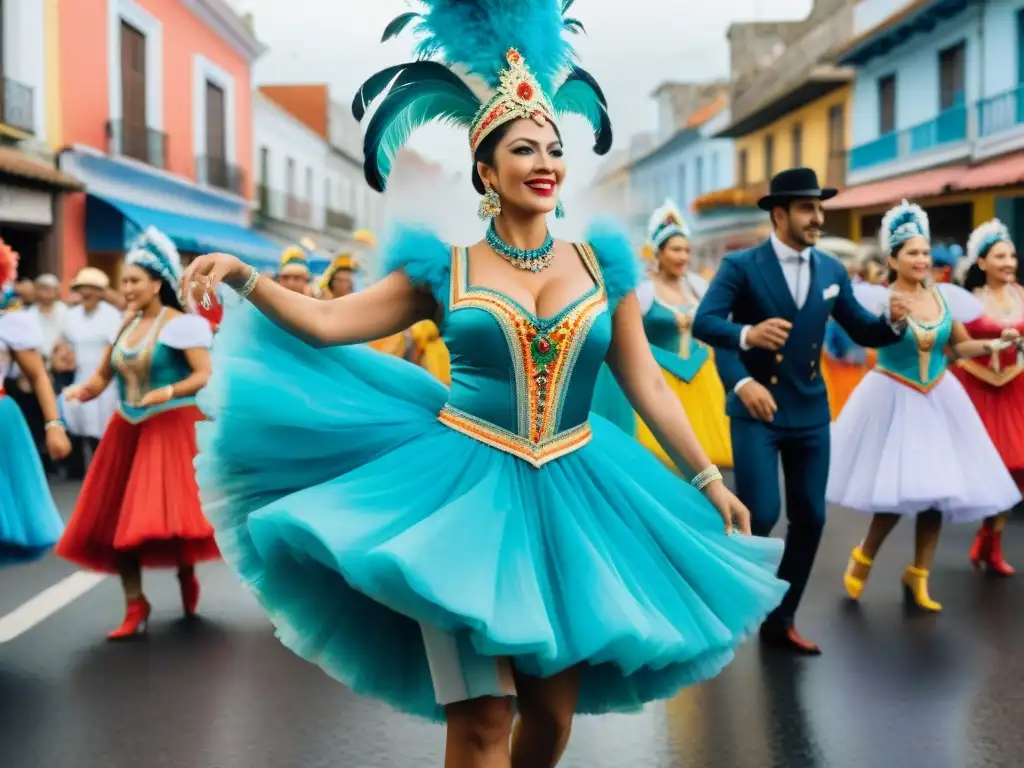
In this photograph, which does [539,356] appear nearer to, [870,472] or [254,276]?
[254,276]

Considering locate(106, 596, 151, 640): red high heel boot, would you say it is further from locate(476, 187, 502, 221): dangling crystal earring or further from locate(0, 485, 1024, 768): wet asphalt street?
locate(476, 187, 502, 221): dangling crystal earring

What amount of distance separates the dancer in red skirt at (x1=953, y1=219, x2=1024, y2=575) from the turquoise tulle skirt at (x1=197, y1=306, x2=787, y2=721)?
5.31 metres

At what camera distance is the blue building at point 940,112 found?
2580cm

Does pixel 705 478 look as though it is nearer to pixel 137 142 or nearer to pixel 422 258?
pixel 422 258

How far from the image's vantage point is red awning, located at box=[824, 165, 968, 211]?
27.4 meters

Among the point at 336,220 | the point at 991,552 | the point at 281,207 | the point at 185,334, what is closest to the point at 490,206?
the point at 185,334

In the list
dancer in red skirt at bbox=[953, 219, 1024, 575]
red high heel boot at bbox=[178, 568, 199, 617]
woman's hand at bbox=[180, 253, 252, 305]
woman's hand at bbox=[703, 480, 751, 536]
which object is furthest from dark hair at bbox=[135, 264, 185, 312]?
dancer in red skirt at bbox=[953, 219, 1024, 575]

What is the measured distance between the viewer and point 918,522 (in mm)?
7555

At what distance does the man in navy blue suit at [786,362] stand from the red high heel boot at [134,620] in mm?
3039

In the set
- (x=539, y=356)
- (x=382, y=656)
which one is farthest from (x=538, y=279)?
(x=382, y=656)

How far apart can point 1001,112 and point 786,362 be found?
22.1m

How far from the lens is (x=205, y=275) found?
361 cm

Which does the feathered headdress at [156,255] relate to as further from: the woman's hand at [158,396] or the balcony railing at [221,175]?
the balcony railing at [221,175]

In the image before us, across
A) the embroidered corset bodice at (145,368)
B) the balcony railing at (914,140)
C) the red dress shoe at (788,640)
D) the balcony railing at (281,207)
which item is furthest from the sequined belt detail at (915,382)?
the balcony railing at (281,207)
